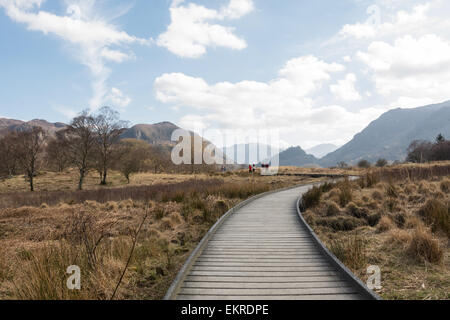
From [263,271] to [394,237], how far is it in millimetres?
4012

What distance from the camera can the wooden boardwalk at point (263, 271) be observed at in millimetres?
4094

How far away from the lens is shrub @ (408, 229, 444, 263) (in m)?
5.28

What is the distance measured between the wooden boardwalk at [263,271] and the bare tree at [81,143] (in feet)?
101

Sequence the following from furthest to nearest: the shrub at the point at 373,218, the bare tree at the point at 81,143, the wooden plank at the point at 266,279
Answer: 1. the bare tree at the point at 81,143
2. the shrub at the point at 373,218
3. the wooden plank at the point at 266,279

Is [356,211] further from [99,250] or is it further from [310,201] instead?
[99,250]

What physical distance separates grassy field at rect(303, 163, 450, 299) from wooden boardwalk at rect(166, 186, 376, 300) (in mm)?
652

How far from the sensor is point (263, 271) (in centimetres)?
492

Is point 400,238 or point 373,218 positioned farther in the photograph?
point 373,218

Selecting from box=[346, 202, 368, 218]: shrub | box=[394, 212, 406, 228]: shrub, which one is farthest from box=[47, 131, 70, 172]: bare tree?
box=[394, 212, 406, 228]: shrub

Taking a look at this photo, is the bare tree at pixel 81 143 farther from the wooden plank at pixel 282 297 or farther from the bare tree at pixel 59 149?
the wooden plank at pixel 282 297

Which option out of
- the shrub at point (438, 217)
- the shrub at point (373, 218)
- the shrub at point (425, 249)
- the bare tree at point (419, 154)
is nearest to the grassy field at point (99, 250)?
the shrub at point (425, 249)

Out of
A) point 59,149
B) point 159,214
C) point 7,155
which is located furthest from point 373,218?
point 7,155
